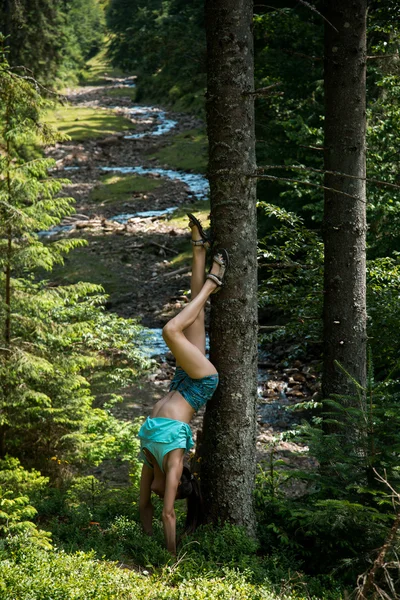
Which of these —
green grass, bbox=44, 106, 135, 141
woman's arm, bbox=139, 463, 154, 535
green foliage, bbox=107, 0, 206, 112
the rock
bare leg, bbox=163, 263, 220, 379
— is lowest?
the rock

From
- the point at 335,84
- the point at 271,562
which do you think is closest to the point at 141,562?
the point at 271,562

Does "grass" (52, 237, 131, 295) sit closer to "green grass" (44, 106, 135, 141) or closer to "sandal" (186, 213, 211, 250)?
"sandal" (186, 213, 211, 250)

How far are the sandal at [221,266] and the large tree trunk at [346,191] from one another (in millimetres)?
1689

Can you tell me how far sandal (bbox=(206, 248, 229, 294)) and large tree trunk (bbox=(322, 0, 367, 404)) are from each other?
1689 millimetres

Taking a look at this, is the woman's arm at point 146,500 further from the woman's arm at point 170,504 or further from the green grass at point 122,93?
the green grass at point 122,93

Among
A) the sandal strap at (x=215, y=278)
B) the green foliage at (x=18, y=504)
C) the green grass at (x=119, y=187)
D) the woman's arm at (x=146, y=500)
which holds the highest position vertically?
the sandal strap at (x=215, y=278)

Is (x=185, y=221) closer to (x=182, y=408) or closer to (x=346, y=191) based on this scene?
(x=346, y=191)

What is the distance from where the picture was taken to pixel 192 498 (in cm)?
545

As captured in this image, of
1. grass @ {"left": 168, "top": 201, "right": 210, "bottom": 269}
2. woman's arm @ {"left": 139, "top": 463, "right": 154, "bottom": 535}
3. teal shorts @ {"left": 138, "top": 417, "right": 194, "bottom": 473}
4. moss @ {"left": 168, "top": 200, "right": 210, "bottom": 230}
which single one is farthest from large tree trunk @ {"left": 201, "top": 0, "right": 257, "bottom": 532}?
moss @ {"left": 168, "top": 200, "right": 210, "bottom": 230}

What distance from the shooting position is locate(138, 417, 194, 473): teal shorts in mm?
5145

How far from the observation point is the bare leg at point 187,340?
16.6 ft

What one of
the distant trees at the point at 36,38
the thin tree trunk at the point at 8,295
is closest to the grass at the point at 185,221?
the distant trees at the point at 36,38

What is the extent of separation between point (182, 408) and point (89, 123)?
4098 centimetres

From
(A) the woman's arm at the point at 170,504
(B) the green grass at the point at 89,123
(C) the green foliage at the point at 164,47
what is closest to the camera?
(A) the woman's arm at the point at 170,504
